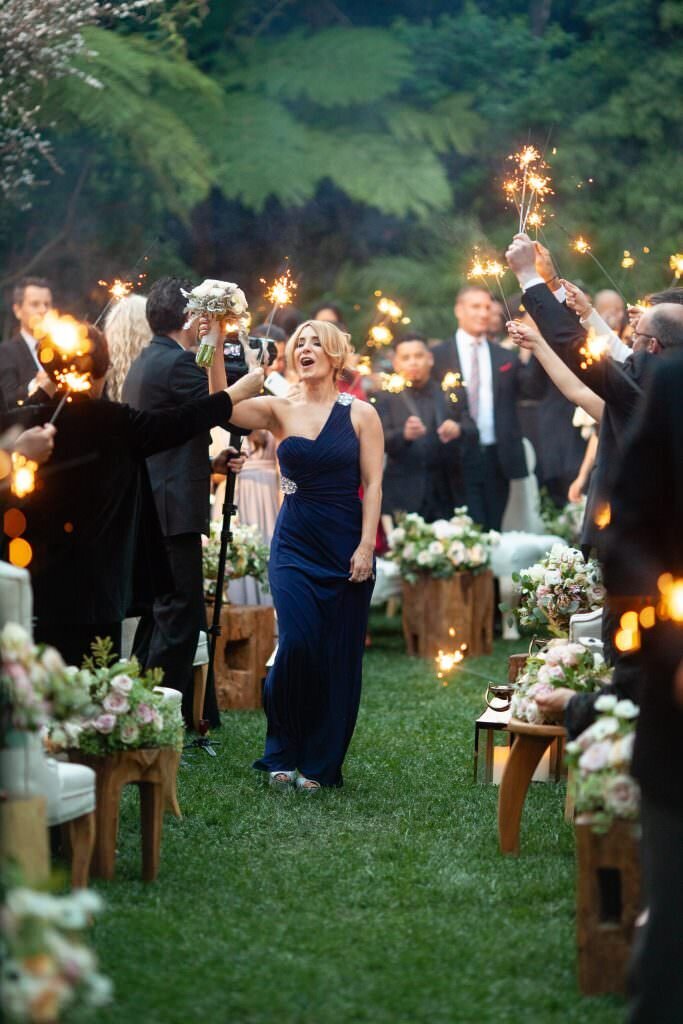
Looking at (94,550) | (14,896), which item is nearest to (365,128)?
(94,550)

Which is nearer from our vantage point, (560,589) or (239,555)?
(560,589)

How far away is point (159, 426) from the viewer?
19.2 ft

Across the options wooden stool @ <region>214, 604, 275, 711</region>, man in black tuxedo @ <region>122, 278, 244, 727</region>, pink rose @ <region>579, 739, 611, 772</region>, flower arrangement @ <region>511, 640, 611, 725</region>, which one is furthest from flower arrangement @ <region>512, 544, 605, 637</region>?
pink rose @ <region>579, 739, 611, 772</region>

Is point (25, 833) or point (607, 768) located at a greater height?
point (607, 768)

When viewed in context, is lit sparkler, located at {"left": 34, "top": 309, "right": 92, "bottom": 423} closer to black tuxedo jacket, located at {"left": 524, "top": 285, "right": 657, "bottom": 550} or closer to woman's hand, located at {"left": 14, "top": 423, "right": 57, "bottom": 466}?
woman's hand, located at {"left": 14, "top": 423, "right": 57, "bottom": 466}

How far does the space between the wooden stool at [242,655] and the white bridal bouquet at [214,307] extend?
252 cm

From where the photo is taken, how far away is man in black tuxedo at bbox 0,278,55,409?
9281 millimetres

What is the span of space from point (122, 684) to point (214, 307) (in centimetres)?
196

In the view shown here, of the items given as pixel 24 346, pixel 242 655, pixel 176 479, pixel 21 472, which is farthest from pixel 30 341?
pixel 21 472

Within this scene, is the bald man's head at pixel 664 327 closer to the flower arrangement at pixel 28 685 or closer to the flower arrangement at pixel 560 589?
the flower arrangement at pixel 560 589

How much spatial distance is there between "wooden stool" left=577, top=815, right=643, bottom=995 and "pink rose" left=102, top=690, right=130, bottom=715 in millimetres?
1623

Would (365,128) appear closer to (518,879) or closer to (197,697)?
(197,697)

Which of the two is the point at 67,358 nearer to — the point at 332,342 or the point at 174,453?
the point at 332,342

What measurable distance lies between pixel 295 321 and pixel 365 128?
6.74 metres
